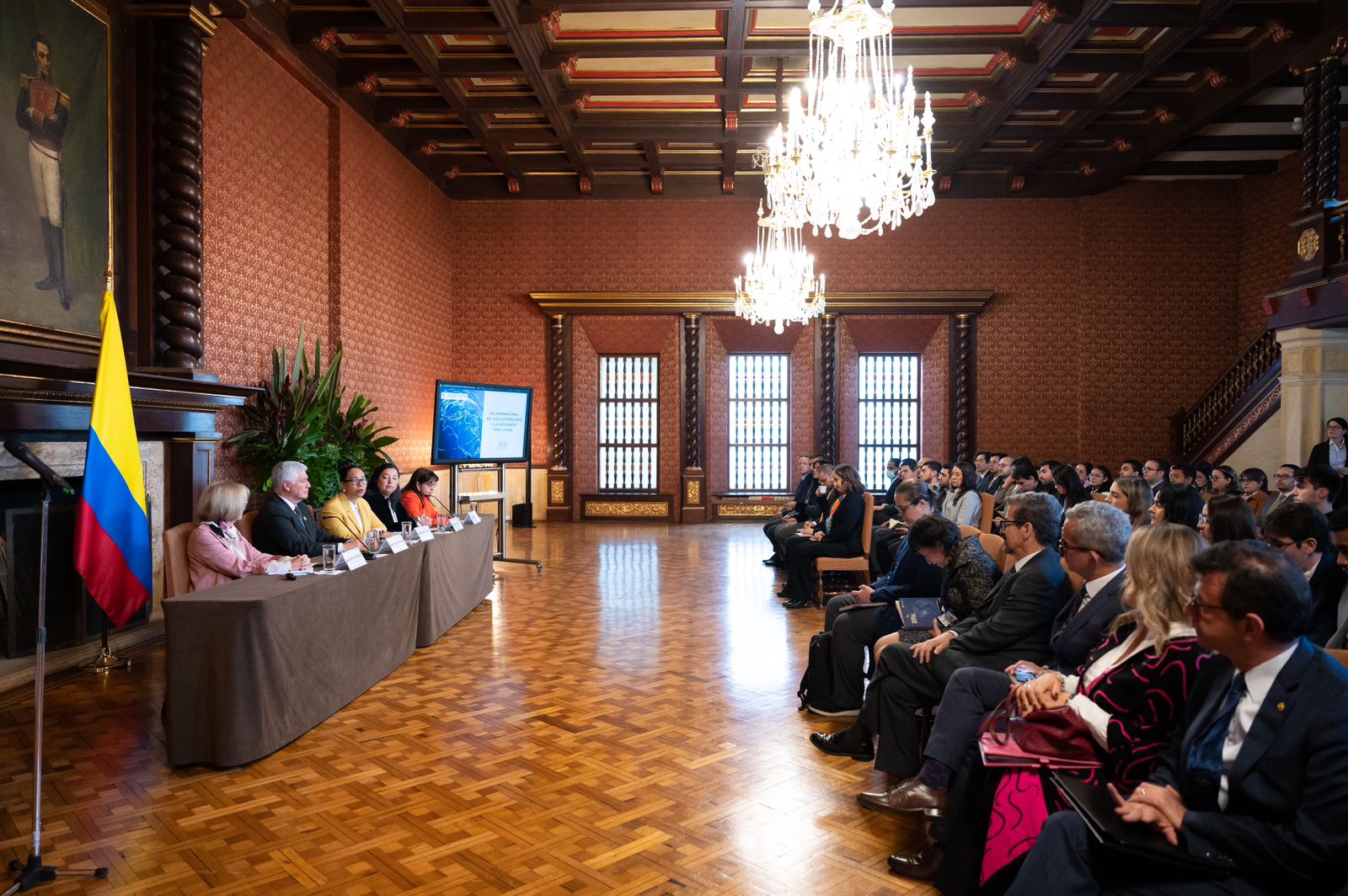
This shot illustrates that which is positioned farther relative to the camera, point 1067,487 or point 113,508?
point 1067,487

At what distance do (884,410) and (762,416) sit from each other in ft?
6.88

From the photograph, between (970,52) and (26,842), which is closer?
(26,842)

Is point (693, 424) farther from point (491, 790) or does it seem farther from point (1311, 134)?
point (491, 790)

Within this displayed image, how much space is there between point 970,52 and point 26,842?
985cm

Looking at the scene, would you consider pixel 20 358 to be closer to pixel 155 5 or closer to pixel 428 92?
pixel 155 5

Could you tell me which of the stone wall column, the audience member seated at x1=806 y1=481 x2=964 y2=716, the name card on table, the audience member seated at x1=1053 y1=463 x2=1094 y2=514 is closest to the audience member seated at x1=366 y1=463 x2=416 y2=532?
the name card on table

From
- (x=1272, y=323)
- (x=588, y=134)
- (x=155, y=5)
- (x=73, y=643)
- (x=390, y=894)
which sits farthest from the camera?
(x=588, y=134)

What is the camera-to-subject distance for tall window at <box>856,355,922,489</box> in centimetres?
1466

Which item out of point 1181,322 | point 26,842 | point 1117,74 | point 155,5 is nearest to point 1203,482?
point 1117,74

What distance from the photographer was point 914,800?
2.89 m

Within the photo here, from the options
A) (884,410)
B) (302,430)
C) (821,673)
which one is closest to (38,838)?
(821,673)

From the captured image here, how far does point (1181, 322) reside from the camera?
45.7ft

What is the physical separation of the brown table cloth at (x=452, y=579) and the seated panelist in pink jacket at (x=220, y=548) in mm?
1357

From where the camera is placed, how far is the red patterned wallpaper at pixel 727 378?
567 inches
